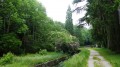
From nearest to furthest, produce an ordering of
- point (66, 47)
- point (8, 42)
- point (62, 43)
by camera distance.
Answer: point (8, 42)
point (62, 43)
point (66, 47)

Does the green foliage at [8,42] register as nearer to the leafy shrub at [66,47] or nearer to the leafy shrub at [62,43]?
the leafy shrub at [62,43]

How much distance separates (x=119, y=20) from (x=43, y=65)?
1508 centimetres

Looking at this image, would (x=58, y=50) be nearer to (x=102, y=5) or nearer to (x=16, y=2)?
(x=16, y=2)

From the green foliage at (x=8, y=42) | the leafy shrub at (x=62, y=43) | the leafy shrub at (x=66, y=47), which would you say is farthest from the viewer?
the leafy shrub at (x=66, y=47)

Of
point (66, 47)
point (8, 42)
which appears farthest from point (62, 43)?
point (8, 42)

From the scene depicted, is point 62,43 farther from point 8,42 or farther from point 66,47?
point 8,42

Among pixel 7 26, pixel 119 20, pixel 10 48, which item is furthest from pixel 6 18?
pixel 119 20

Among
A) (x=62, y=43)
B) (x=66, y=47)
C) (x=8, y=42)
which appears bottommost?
(x=66, y=47)

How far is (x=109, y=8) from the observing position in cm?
3141

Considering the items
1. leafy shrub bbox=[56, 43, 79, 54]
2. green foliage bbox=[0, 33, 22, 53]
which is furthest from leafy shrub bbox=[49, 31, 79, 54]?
green foliage bbox=[0, 33, 22, 53]

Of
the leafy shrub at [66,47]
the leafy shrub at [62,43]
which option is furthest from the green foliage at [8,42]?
the leafy shrub at [66,47]

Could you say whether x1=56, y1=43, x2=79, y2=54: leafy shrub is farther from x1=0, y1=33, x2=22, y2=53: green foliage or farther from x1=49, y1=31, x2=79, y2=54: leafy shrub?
x1=0, y1=33, x2=22, y2=53: green foliage

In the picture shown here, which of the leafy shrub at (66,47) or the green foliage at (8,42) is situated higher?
the green foliage at (8,42)

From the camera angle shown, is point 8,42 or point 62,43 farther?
point 62,43
